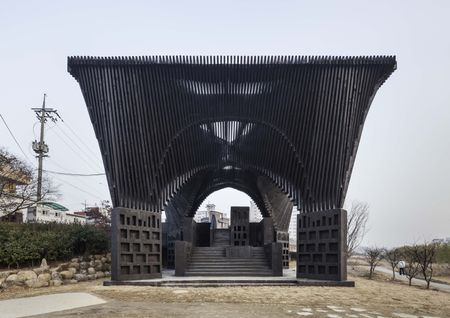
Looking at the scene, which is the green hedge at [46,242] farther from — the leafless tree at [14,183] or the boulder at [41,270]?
the leafless tree at [14,183]

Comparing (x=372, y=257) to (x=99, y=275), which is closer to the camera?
(x=99, y=275)

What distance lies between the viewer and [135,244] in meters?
14.8

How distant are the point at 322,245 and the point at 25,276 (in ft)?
30.4

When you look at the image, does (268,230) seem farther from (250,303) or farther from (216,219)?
(216,219)

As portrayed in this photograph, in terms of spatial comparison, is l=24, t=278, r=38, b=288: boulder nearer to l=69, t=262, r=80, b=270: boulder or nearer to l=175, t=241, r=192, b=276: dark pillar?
l=69, t=262, r=80, b=270: boulder

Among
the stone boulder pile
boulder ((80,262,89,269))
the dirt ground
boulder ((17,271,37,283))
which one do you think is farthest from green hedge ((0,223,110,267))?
the dirt ground

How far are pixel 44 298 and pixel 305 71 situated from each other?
10423 millimetres

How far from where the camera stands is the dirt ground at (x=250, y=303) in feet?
27.6

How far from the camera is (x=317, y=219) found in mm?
15406

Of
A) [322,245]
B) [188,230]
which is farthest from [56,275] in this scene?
[322,245]

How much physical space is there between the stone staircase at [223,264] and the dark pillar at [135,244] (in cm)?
208

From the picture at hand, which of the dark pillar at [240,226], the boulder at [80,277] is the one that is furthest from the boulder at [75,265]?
the dark pillar at [240,226]

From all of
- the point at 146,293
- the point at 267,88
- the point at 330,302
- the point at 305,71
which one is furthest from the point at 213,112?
the point at 330,302

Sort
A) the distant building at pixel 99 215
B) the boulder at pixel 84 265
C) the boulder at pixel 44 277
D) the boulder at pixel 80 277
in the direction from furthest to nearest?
the distant building at pixel 99 215 < the boulder at pixel 84 265 < the boulder at pixel 80 277 < the boulder at pixel 44 277
